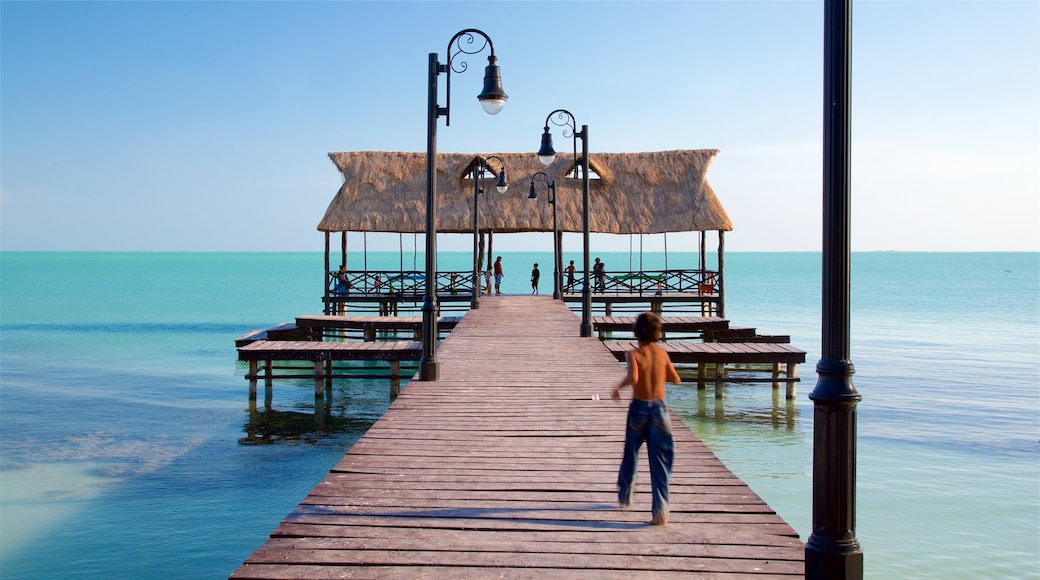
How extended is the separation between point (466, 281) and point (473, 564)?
25.7 m

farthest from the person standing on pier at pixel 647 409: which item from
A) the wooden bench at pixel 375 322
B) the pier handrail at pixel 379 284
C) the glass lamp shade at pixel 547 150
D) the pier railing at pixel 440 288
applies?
the pier handrail at pixel 379 284

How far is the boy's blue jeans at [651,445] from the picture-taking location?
18.3 feet

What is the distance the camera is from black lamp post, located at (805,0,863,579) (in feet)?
14.5

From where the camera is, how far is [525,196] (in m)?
32.3

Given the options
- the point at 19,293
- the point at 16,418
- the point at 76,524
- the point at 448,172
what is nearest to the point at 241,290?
the point at 19,293

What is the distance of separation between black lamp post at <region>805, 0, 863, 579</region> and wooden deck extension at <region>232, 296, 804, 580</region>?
394 millimetres

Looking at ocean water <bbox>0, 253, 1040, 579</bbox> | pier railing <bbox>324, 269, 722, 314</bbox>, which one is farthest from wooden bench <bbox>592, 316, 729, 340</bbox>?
pier railing <bbox>324, 269, 722, 314</bbox>

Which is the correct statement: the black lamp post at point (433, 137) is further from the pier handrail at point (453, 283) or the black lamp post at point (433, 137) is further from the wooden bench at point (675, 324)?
the pier handrail at point (453, 283)

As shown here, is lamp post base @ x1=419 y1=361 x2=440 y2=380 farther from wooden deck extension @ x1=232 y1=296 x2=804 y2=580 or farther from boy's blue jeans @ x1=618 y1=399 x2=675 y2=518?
boy's blue jeans @ x1=618 y1=399 x2=675 y2=518

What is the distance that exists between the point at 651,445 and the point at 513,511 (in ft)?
3.21

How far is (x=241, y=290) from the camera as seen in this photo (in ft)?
293

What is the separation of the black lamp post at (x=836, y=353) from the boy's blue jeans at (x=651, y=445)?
48.9 inches

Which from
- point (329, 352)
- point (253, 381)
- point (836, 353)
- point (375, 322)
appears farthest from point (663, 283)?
point (836, 353)

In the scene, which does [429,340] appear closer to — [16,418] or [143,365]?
[16,418]
